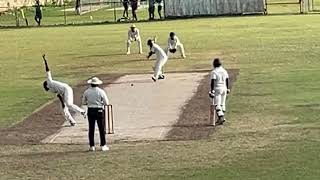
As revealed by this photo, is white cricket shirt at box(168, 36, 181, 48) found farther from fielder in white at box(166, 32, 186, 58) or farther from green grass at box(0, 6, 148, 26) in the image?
green grass at box(0, 6, 148, 26)

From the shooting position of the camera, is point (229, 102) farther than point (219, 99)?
Yes

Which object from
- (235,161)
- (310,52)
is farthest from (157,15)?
(235,161)

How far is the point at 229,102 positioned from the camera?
942 inches

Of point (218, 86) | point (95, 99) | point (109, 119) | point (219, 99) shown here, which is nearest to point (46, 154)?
point (95, 99)

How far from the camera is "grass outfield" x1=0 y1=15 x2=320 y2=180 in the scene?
1542 cm

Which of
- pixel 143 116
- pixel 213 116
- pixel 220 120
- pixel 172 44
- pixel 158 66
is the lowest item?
pixel 143 116

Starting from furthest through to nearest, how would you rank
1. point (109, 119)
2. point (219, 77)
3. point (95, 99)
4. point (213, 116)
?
1. point (109, 119)
2. point (213, 116)
3. point (219, 77)
4. point (95, 99)

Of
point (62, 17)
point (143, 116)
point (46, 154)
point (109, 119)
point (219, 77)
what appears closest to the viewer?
point (46, 154)

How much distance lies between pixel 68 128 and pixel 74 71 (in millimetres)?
13774

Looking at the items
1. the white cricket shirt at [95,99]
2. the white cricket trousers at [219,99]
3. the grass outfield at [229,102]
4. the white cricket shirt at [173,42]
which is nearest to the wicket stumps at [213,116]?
the white cricket trousers at [219,99]

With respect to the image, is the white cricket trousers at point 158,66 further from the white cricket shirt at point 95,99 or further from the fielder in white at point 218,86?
the white cricket shirt at point 95,99

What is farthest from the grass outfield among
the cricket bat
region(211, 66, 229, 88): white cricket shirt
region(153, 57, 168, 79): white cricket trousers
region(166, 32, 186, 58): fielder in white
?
region(153, 57, 168, 79): white cricket trousers

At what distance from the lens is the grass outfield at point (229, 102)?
15422 mm

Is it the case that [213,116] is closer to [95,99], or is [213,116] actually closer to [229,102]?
[229,102]
